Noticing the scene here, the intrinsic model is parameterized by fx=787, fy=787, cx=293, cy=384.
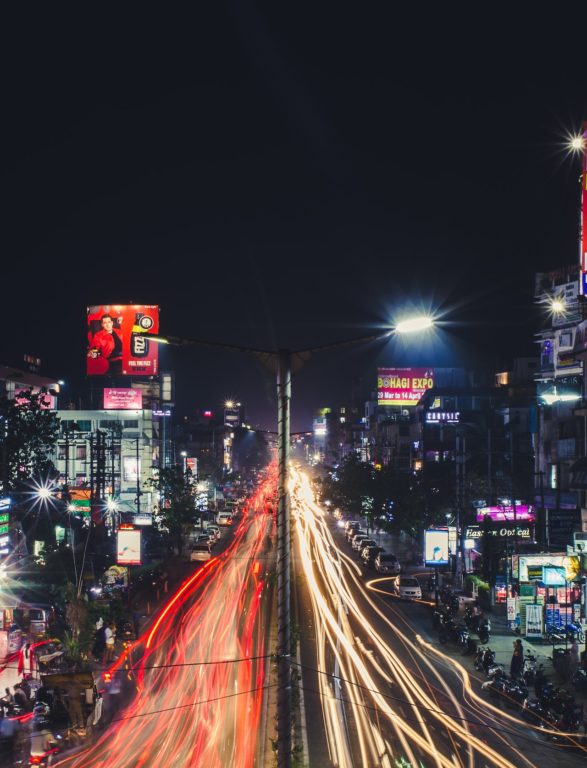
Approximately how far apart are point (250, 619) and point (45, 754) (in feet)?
51.8

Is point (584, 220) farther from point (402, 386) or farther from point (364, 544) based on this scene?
point (402, 386)

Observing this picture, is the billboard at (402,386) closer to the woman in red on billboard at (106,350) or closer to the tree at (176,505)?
the tree at (176,505)

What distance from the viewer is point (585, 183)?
29.1 metres

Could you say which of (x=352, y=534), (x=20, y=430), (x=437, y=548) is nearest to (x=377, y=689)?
(x=437, y=548)

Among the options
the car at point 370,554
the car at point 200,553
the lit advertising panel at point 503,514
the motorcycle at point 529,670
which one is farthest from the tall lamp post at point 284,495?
the car at point 200,553

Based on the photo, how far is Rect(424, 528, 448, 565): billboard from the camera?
3875cm

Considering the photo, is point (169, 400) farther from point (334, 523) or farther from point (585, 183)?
point (585, 183)

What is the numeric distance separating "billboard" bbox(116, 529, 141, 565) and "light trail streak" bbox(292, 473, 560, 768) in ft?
29.0

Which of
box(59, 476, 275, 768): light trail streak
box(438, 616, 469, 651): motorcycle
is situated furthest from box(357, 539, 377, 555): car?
box(438, 616, 469, 651): motorcycle

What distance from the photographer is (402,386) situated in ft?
310

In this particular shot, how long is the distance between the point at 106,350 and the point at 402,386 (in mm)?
43758

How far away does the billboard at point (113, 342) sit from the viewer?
2356 inches

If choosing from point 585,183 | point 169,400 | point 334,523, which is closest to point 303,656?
point 585,183

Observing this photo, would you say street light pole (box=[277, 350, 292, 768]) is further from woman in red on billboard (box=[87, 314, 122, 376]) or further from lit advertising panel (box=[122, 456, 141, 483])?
lit advertising panel (box=[122, 456, 141, 483])
